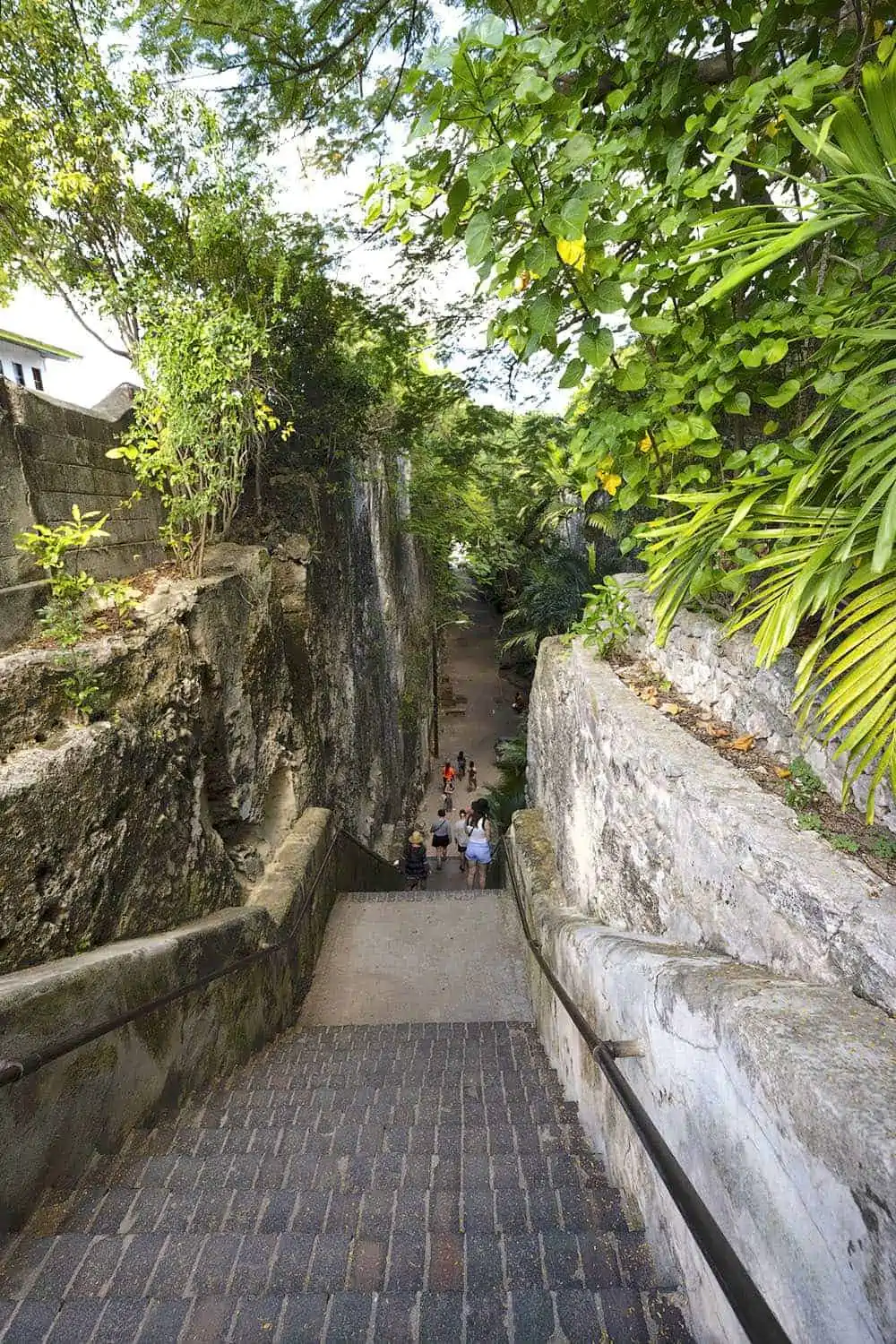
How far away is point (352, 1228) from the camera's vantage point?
6.48 ft

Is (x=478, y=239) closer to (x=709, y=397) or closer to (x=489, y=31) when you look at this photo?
(x=489, y=31)

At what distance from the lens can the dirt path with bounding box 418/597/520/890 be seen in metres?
13.5

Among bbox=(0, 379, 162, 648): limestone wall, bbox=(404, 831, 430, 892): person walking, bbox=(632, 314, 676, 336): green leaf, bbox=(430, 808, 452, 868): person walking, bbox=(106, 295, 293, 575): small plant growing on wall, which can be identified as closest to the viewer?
bbox=(632, 314, 676, 336): green leaf

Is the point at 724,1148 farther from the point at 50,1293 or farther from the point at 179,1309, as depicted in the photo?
the point at 50,1293

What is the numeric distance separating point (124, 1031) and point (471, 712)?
50.7ft

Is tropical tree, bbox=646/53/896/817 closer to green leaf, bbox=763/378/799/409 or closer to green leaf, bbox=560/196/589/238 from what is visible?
green leaf, bbox=763/378/799/409

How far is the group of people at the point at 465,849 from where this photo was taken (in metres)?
8.30

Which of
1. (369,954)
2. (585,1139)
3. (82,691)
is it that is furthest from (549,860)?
(82,691)

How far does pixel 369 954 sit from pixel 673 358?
4.79 m

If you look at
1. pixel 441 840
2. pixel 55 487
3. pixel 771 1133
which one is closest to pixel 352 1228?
pixel 771 1133

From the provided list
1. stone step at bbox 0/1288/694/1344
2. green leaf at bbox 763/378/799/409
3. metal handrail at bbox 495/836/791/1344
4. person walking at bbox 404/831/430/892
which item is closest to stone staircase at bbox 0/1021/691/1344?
stone step at bbox 0/1288/694/1344

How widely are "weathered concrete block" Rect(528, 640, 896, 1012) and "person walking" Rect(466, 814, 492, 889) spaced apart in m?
4.03

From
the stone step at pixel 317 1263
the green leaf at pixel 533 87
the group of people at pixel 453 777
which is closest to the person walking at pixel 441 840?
the group of people at pixel 453 777

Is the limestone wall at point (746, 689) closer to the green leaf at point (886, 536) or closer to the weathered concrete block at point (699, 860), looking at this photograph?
the weathered concrete block at point (699, 860)
